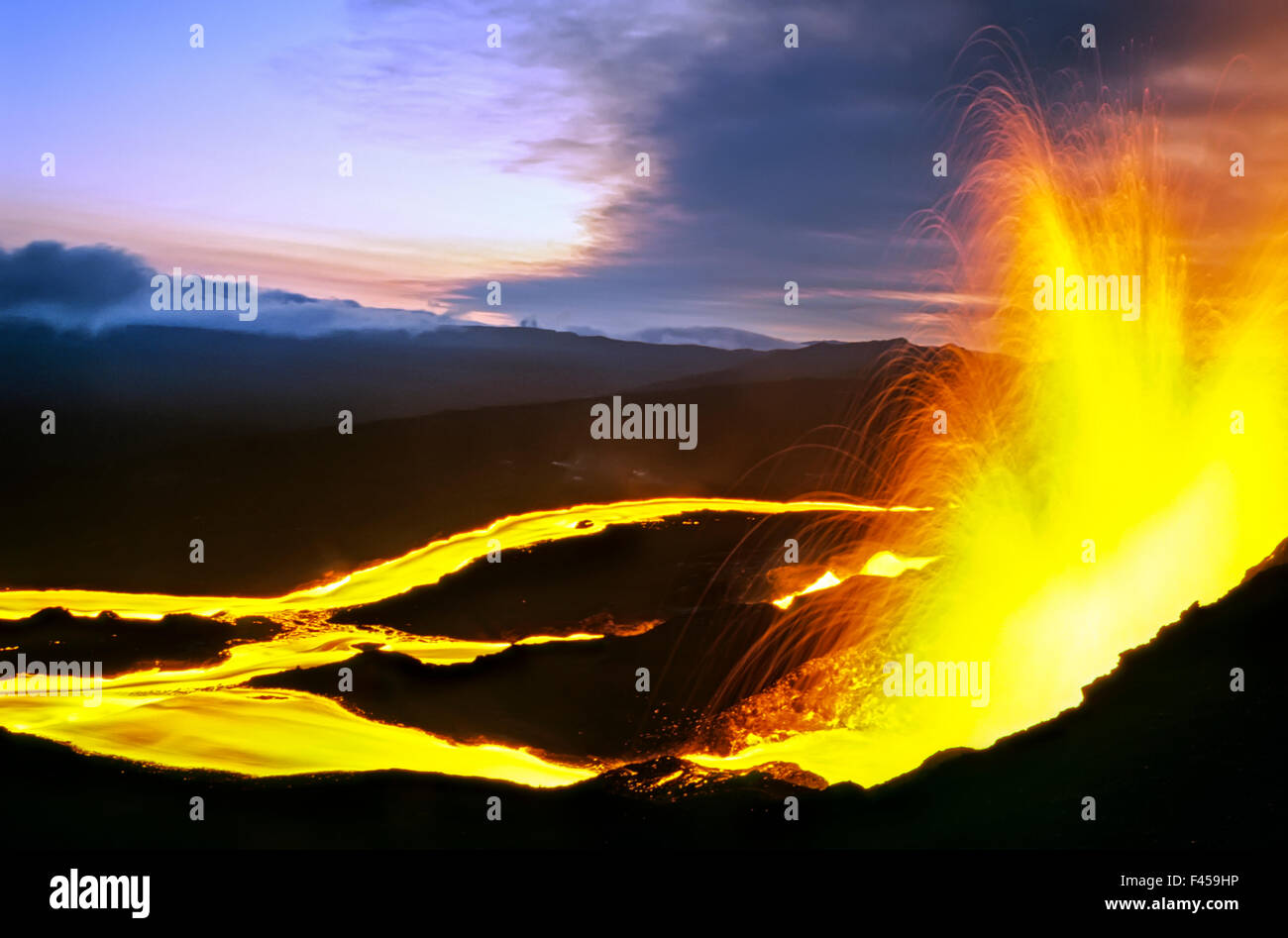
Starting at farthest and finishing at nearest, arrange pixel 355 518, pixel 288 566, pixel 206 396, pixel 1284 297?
pixel 206 396, pixel 355 518, pixel 288 566, pixel 1284 297

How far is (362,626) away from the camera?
9906mm

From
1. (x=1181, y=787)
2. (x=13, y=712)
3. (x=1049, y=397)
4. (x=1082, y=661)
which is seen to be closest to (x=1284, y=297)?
(x=1049, y=397)

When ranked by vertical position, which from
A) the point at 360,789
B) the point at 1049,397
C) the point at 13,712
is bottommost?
the point at 360,789

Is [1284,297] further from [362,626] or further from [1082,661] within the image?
[362,626]

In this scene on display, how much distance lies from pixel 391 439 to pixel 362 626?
166 inches

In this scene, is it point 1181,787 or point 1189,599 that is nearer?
point 1181,787

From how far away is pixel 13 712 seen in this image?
28.5ft

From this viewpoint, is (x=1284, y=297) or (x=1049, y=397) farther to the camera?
(x=1049, y=397)

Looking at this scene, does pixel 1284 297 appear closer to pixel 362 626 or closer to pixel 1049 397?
pixel 1049 397

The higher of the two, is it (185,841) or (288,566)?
(288,566)

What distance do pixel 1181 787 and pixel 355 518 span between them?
30.9 ft
